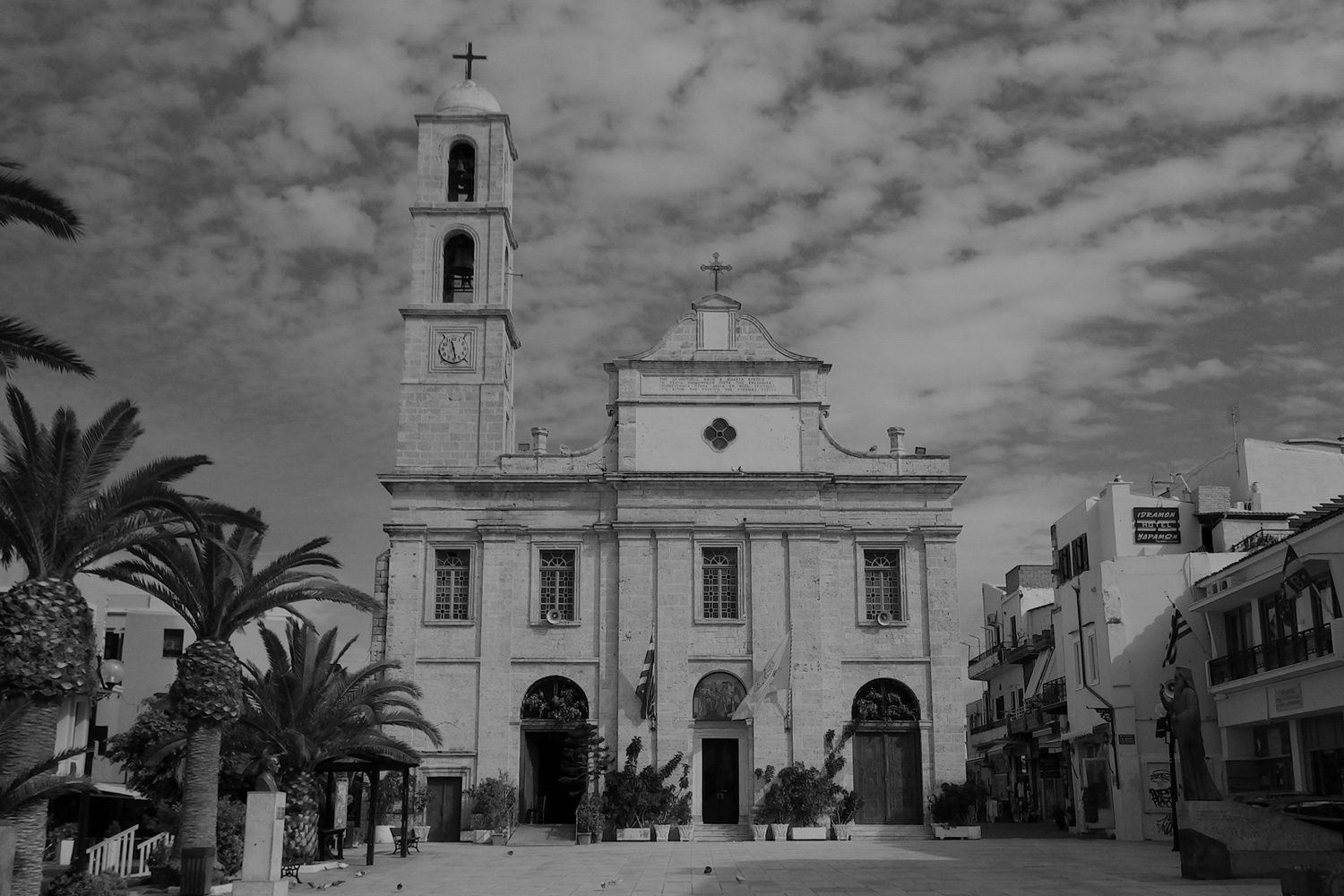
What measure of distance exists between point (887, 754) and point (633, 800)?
720 cm

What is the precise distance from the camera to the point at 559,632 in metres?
36.2

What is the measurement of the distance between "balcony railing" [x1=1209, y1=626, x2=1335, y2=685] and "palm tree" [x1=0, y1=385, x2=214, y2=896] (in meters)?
21.3

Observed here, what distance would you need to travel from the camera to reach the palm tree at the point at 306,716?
2573cm

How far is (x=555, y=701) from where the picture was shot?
117 feet

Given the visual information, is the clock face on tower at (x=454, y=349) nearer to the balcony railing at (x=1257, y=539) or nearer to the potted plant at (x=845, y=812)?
the potted plant at (x=845, y=812)

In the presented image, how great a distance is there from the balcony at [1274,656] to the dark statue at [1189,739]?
390 centimetres

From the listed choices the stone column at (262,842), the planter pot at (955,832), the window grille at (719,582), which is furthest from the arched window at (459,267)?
the stone column at (262,842)

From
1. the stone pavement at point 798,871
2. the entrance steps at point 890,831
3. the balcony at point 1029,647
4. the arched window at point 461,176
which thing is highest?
the arched window at point 461,176

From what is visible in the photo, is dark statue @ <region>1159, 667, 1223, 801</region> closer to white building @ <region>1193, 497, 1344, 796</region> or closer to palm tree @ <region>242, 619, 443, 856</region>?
white building @ <region>1193, 497, 1344, 796</region>

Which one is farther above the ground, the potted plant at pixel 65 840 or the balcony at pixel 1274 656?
the balcony at pixel 1274 656

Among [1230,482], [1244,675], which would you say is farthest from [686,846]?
[1230,482]

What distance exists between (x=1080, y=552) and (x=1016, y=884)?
2066 centimetres

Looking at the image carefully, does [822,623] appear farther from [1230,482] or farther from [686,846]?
[1230,482]

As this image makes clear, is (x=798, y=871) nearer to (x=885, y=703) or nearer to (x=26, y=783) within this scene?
(x=26, y=783)
